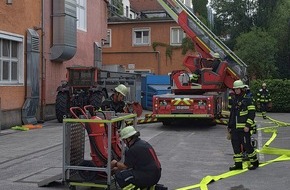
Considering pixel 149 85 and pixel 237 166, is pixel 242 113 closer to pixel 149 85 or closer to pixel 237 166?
pixel 237 166

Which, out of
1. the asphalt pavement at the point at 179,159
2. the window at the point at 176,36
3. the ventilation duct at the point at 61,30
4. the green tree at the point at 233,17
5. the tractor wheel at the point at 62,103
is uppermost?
the green tree at the point at 233,17

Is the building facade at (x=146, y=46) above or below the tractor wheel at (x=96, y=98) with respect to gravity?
above

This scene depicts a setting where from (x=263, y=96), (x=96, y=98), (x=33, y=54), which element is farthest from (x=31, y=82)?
(x=263, y=96)

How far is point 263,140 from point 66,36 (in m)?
10.2

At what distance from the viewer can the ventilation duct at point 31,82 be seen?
18062 millimetres

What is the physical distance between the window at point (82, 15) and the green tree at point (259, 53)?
15.5m

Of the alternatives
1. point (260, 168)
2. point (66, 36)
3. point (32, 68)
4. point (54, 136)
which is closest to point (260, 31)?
point (66, 36)

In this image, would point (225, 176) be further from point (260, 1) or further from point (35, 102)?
point (260, 1)

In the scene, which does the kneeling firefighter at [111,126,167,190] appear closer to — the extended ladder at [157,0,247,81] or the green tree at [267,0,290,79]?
the extended ladder at [157,0,247,81]

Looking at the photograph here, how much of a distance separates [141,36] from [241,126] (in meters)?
26.1

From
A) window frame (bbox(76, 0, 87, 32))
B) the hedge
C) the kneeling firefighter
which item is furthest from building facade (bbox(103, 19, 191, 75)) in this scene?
the kneeling firefighter

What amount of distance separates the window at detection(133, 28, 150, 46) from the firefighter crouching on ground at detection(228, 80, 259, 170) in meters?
25.2

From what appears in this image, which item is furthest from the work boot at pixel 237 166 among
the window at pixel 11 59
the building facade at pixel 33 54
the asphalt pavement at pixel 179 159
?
the window at pixel 11 59

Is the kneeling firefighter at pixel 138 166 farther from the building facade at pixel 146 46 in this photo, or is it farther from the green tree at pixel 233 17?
the green tree at pixel 233 17
